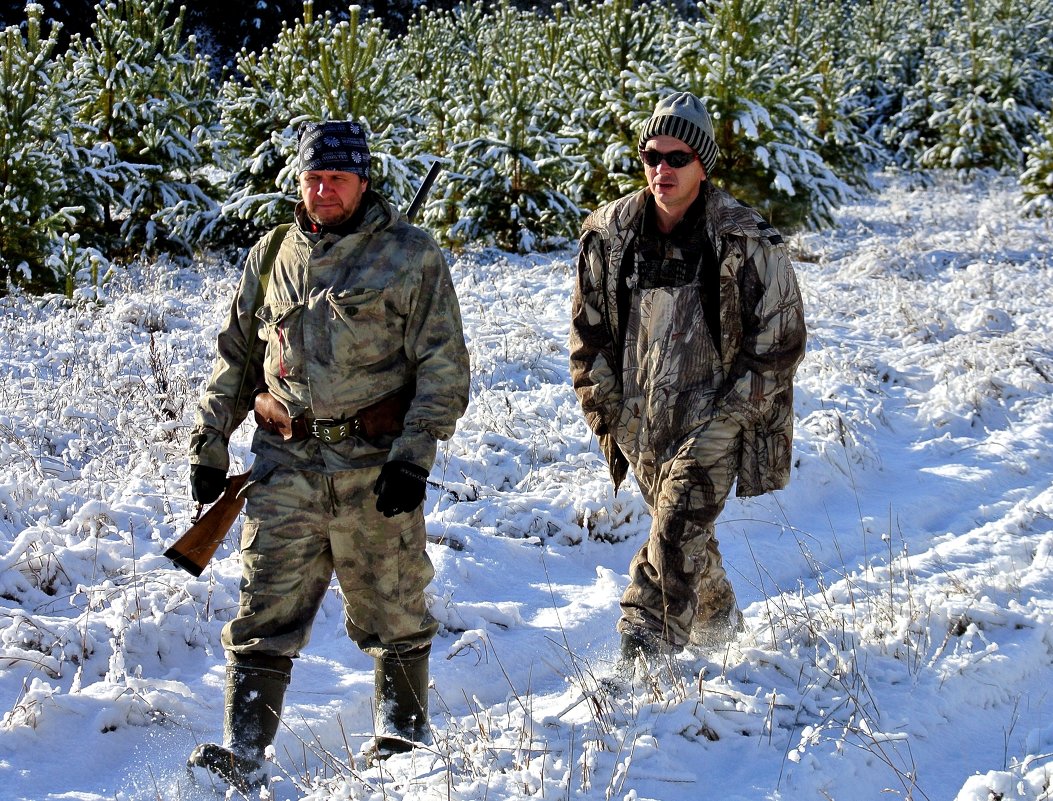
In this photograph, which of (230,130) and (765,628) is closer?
(765,628)

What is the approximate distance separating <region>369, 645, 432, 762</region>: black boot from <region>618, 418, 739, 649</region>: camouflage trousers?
32.9 inches

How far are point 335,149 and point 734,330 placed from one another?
161 centimetres

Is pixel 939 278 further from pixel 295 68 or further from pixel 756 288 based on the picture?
pixel 756 288

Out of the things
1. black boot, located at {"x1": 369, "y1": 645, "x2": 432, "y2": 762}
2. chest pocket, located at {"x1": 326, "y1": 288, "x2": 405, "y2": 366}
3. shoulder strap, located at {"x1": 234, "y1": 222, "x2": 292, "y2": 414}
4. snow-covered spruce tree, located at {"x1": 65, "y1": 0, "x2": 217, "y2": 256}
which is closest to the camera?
chest pocket, located at {"x1": 326, "y1": 288, "x2": 405, "y2": 366}

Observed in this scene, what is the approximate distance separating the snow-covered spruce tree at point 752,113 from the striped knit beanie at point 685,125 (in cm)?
807

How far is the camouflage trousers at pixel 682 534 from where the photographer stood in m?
3.76

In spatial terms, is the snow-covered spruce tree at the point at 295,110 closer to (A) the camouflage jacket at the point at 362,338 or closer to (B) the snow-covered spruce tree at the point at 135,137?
(B) the snow-covered spruce tree at the point at 135,137

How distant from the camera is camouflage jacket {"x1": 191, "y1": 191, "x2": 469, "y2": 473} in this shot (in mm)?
3389

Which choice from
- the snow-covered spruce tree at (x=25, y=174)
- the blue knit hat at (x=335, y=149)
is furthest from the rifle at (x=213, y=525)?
the snow-covered spruce tree at (x=25, y=174)

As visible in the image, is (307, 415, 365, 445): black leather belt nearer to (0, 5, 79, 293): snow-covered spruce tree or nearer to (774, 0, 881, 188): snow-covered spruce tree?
(0, 5, 79, 293): snow-covered spruce tree

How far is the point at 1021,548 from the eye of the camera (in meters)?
5.32

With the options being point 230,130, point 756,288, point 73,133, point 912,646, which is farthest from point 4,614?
point 73,133

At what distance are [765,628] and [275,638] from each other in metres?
2.05

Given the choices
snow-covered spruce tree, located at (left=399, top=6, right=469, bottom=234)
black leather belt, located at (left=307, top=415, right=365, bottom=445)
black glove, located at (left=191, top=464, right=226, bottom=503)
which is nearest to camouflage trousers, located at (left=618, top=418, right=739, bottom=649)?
black leather belt, located at (left=307, top=415, right=365, bottom=445)
